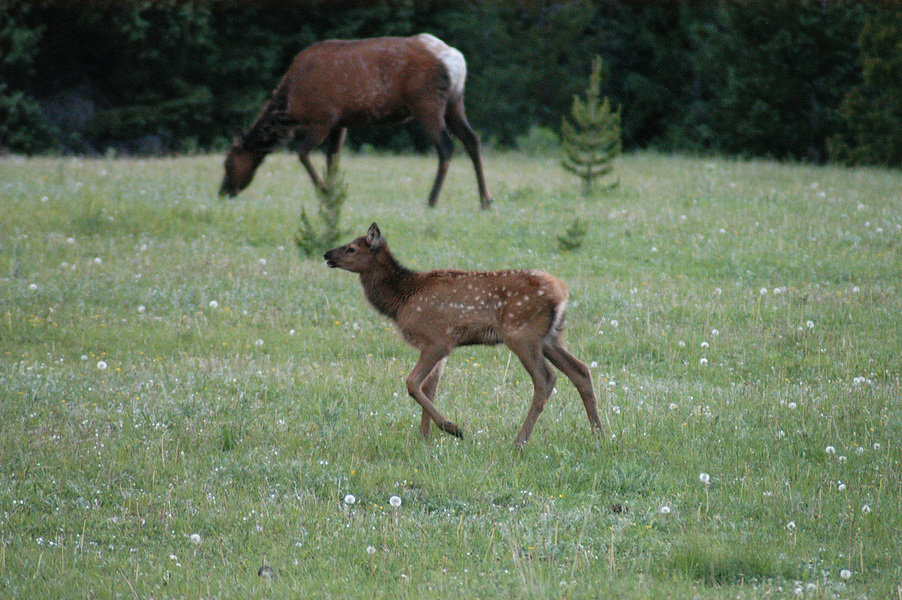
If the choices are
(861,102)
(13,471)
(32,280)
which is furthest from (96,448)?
(861,102)

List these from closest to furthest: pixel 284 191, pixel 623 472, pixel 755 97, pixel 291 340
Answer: pixel 623 472
pixel 291 340
pixel 284 191
pixel 755 97

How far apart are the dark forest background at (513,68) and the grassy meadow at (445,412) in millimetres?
14896

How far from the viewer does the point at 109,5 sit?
2592 cm

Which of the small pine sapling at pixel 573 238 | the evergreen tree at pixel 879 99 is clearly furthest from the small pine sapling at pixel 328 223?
the evergreen tree at pixel 879 99

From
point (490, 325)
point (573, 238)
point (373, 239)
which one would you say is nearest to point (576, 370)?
point (490, 325)

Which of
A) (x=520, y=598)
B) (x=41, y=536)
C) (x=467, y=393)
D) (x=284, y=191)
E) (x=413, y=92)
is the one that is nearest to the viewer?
(x=520, y=598)

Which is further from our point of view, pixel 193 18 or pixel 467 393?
pixel 193 18

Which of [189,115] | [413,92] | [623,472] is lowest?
[189,115]

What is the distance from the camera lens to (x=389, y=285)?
6867 mm

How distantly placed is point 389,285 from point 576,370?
1.59m

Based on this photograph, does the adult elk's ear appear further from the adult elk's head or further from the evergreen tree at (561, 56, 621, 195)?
the adult elk's head

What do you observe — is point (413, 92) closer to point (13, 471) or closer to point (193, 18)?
point (13, 471)

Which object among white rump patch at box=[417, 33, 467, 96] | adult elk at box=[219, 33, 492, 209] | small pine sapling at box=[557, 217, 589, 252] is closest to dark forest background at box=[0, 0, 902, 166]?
adult elk at box=[219, 33, 492, 209]

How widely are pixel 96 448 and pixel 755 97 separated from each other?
1071 inches
